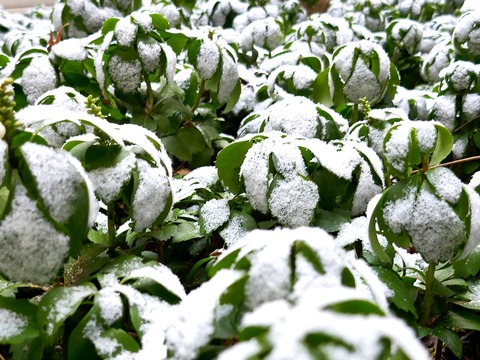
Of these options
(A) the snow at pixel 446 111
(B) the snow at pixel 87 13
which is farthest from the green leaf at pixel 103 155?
(B) the snow at pixel 87 13

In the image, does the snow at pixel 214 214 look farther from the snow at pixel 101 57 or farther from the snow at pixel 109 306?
the snow at pixel 101 57

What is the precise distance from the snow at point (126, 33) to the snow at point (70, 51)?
24 centimetres

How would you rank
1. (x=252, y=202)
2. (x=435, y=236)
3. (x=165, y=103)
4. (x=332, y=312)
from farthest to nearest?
(x=165, y=103)
(x=252, y=202)
(x=435, y=236)
(x=332, y=312)

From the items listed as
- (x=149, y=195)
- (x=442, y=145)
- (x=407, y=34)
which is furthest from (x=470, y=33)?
(x=149, y=195)

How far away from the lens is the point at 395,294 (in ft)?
2.66

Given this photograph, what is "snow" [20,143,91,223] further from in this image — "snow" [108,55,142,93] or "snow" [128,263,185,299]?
"snow" [108,55,142,93]

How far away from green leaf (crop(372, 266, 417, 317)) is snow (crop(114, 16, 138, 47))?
2.41 ft

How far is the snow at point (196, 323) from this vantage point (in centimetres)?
47

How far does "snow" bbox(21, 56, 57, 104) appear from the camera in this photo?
1.41m

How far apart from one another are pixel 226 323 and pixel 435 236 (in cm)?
44

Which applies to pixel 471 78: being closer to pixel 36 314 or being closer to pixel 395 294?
pixel 395 294

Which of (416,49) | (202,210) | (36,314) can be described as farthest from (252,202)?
(416,49)

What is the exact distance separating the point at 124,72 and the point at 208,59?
24 centimetres

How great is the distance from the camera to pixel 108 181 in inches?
30.8
